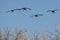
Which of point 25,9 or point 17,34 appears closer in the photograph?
point 25,9

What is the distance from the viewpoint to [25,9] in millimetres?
7832

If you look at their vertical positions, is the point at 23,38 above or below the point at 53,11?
below

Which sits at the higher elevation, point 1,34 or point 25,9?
point 25,9

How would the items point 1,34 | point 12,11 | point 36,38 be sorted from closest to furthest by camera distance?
1. point 12,11
2. point 36,38
3. point 1,34

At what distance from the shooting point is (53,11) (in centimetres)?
798

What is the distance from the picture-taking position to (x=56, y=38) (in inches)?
786

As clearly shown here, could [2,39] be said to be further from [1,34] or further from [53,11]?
[53,11]

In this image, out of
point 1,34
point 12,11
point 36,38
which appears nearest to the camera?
point 12,11

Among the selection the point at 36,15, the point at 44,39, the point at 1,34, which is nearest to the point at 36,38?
the point at 44,39

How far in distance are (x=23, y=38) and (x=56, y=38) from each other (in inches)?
119

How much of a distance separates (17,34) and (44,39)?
2403mm

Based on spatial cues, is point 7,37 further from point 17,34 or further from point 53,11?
point 53,11

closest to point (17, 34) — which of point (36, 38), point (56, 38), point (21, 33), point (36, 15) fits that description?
point (21, 33)

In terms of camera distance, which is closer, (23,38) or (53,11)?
(53,11)
